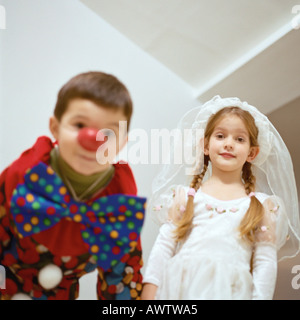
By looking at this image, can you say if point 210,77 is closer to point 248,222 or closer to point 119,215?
point 248,222

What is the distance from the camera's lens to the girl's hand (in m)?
0.89

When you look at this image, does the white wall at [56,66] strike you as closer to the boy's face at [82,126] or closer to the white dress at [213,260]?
the white dress at [213,260]

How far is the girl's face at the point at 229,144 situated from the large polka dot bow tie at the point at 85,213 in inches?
13.2

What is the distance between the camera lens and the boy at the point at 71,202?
2.38 feet

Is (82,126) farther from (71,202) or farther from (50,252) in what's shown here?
(50,252)

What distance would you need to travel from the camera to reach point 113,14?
1.04 m

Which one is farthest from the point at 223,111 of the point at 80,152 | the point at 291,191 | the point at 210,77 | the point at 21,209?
the point at 21,209

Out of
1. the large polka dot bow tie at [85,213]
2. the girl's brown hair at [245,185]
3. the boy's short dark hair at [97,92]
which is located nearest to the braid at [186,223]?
the girl's brown hair at [245,185]

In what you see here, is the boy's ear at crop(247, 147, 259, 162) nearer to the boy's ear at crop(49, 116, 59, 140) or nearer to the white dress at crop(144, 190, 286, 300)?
the white dress at crop(144, 190, 286, 300)

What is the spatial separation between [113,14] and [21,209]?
58 cm

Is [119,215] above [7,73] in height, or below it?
below

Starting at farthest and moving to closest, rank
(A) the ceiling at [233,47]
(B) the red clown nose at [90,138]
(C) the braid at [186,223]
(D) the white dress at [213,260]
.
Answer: (A) the ceiling at [233,47] < (C) the braid at [186,223] < (D) the white dress at [213,260] < (B) the red clown nose at [90,138]

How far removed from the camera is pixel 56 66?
0.95m

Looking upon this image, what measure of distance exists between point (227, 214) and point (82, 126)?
1.49ft
